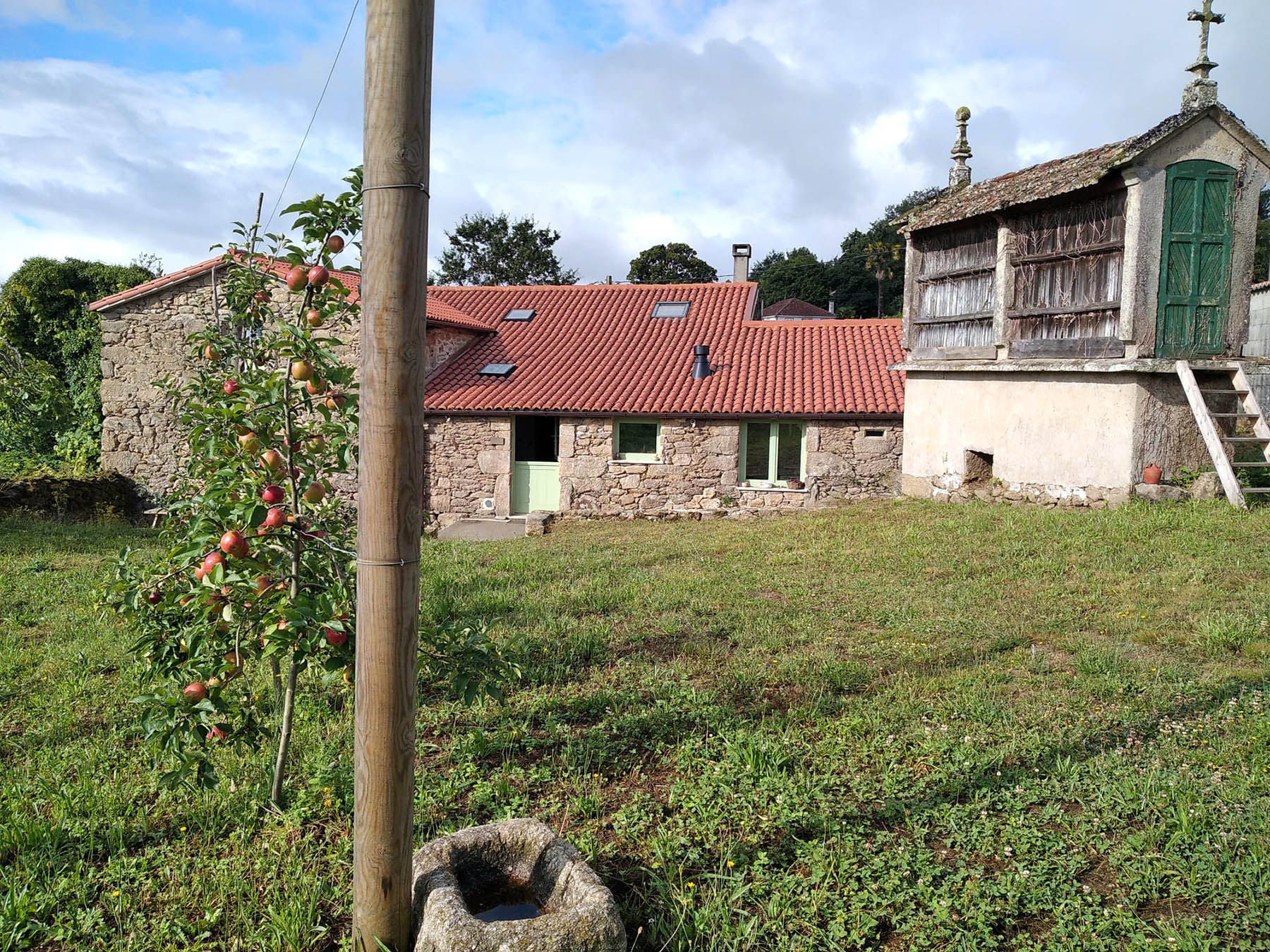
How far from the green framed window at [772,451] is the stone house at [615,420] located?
25mm

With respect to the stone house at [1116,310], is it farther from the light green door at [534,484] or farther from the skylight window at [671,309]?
the skylight window at [671,309]

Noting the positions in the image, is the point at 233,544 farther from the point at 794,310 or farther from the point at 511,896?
the point at 794,310

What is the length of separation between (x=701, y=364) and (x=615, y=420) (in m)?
2.26

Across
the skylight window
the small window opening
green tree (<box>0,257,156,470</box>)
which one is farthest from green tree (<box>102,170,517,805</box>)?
green tree (<box>0,257,156,470</box>)

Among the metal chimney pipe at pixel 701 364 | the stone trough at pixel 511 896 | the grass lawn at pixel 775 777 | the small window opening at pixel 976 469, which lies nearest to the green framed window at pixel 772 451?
the metal chimney pipe at pixel 701 364

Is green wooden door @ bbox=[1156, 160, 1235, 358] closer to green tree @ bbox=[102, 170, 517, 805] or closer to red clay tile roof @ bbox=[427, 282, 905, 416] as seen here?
red clay tile roof @ bbox=[427, 282, 905, 416]

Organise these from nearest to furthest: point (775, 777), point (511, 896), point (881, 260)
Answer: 1. point (511, 896)
2. point (775, 777)
3. point (881, 260)

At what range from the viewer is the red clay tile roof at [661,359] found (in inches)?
570

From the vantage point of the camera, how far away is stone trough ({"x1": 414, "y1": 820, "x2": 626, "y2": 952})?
221 cm

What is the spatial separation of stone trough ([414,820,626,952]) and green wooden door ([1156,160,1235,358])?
382 inches

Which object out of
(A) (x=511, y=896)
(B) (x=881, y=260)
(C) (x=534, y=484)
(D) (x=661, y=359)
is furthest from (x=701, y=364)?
(B) (x=881, y=260)

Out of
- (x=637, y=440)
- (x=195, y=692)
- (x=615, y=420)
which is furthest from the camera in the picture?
(x=637, y=440)

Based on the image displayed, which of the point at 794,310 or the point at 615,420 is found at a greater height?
the point at 794,310

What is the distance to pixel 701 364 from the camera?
15734mm
